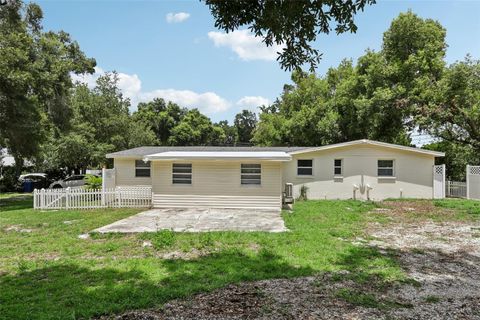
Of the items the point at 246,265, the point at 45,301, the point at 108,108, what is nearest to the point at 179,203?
the point at 246,265

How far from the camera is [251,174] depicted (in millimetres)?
13648

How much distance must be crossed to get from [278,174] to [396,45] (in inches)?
587

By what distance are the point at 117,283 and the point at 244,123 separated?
221 ft

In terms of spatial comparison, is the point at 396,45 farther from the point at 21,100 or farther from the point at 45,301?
the point at 45,301

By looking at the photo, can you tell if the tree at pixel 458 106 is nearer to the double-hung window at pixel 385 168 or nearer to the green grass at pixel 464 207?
the double-hung window at pixel 385 168

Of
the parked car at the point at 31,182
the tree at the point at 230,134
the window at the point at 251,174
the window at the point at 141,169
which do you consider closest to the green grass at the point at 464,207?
the window at the point at 251,174

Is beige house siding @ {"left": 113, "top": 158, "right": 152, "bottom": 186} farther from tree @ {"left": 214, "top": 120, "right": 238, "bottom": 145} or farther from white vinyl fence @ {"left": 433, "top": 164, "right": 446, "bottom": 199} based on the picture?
tree @ {"left": 214, "top": 120, "right": 238, "bottom": 145}

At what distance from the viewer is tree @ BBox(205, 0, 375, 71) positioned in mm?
3609

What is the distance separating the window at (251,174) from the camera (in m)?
13.6

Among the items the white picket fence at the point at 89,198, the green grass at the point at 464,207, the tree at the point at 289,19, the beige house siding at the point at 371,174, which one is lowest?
the green grass at the point at 464,207

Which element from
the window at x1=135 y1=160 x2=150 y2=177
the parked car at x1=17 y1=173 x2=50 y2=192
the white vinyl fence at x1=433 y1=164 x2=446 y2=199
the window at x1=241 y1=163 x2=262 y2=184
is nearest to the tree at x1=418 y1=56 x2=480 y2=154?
the white vinyl fence at x1=433 y1=164 x2=446 y2=199

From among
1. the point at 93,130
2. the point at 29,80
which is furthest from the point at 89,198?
the point at 93,130

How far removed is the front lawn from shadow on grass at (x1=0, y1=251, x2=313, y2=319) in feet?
0.04

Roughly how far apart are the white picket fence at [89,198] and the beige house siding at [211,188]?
0.82 meters
